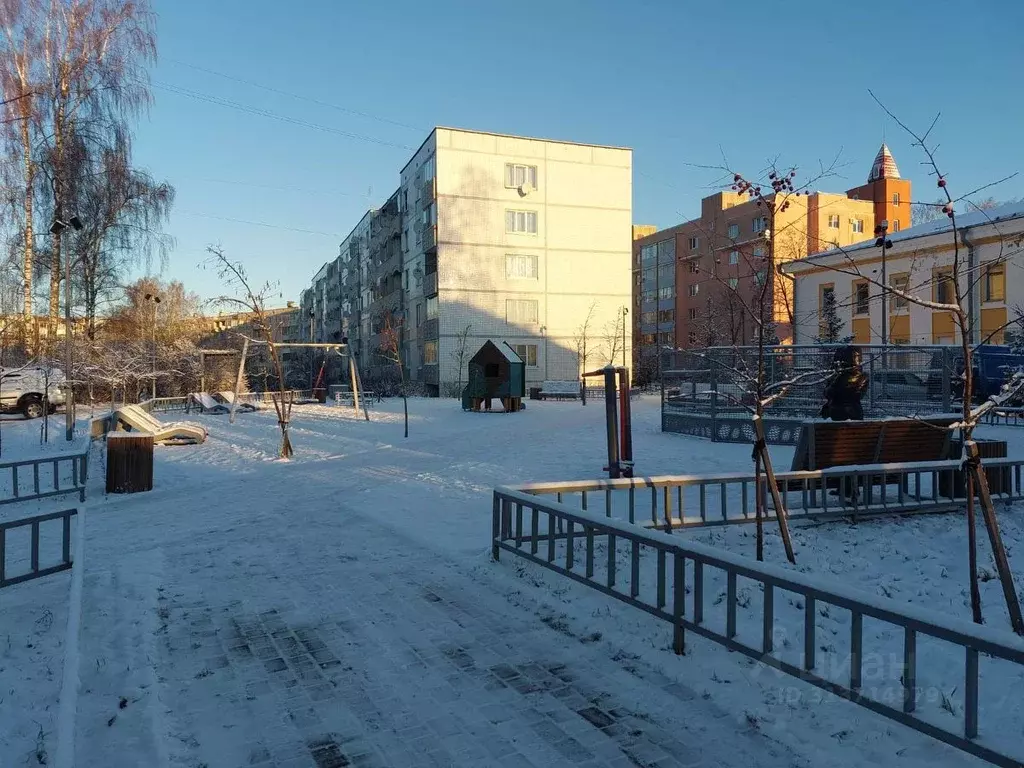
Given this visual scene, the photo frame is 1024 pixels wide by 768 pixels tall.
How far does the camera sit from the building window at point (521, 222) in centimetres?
4928

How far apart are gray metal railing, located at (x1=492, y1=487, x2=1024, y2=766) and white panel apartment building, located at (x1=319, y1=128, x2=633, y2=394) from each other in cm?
4162

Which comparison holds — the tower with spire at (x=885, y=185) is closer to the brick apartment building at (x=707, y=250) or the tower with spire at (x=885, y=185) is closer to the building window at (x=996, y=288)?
the brick apartment building at (x=707, y=250)

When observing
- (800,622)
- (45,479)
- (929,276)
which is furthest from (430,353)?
(800,622)

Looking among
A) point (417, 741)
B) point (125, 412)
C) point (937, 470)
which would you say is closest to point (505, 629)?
point (417, 741)

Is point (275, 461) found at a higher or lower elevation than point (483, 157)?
lower

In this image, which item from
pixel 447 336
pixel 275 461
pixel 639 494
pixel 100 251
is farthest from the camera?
pixel 447 336

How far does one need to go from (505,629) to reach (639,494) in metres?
5.42

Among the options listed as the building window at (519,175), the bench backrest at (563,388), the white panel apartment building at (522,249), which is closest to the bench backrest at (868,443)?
the bench backrest at (563,388)

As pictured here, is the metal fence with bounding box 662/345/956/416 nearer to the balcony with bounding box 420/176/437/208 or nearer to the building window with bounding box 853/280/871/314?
the building window with bounding box 853/280/871/314

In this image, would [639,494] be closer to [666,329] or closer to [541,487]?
[541,487]

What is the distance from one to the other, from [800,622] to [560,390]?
34722mm

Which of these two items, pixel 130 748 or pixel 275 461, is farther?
pixel 275 461

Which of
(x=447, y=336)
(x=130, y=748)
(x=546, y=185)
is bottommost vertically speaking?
(x=130, y=748)

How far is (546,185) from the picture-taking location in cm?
4984
